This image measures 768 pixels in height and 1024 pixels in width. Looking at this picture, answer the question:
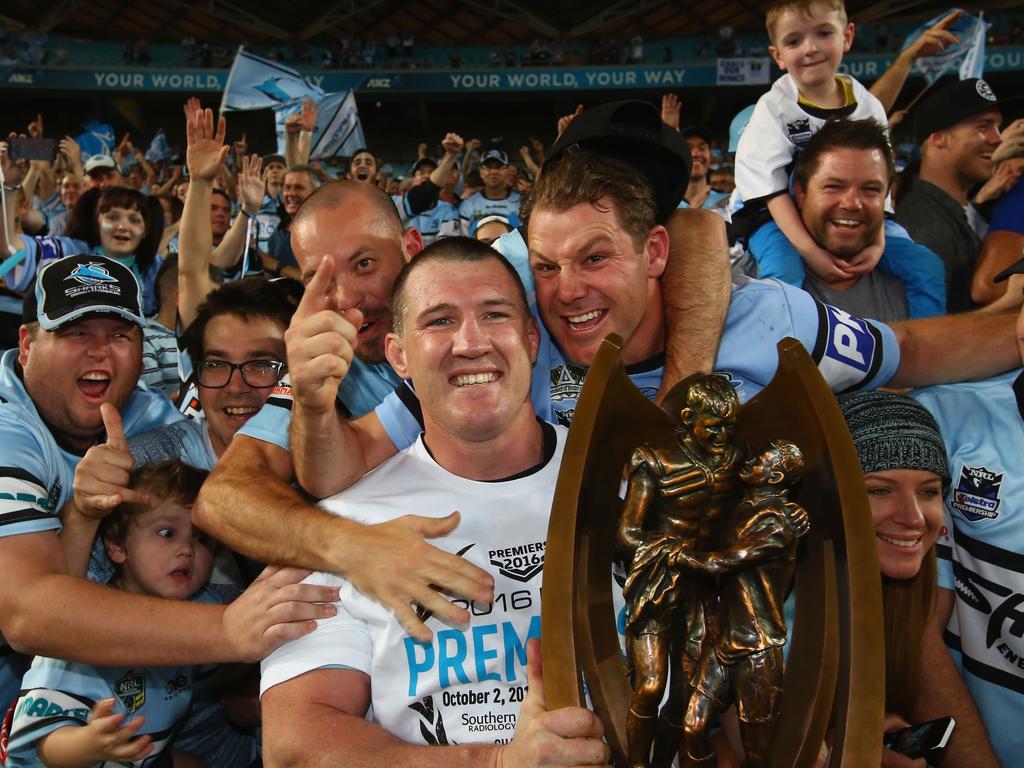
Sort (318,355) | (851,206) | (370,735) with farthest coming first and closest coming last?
(851,206), (318,355), (370,735)

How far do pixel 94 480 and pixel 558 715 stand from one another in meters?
1.30

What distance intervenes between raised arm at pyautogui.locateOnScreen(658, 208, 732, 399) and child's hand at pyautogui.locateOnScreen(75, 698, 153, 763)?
4.61 ft

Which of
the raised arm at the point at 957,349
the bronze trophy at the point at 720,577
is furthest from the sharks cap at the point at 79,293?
the raised arm at the point at 957,349

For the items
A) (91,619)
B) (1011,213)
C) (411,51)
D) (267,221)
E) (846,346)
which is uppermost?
(411,51)

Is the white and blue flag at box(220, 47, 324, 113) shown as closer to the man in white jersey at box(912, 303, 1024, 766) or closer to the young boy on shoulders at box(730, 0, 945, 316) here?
the young boy on shoulders at box(730, 0, 945, 316)

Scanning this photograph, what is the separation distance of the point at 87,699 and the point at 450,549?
42.6 inches

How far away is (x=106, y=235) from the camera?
168 inches

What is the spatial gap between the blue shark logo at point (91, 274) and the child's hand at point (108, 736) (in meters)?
1.13

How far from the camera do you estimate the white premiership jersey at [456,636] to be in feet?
5.19

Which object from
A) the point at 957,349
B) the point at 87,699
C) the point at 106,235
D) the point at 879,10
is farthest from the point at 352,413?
the point at 879,10

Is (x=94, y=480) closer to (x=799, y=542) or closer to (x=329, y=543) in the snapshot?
(x=329, y=543)

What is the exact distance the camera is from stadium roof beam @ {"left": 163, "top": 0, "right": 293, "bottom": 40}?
69.4ft

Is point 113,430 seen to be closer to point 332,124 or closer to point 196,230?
point 196,230

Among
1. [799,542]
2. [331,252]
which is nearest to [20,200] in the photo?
[331,252]
